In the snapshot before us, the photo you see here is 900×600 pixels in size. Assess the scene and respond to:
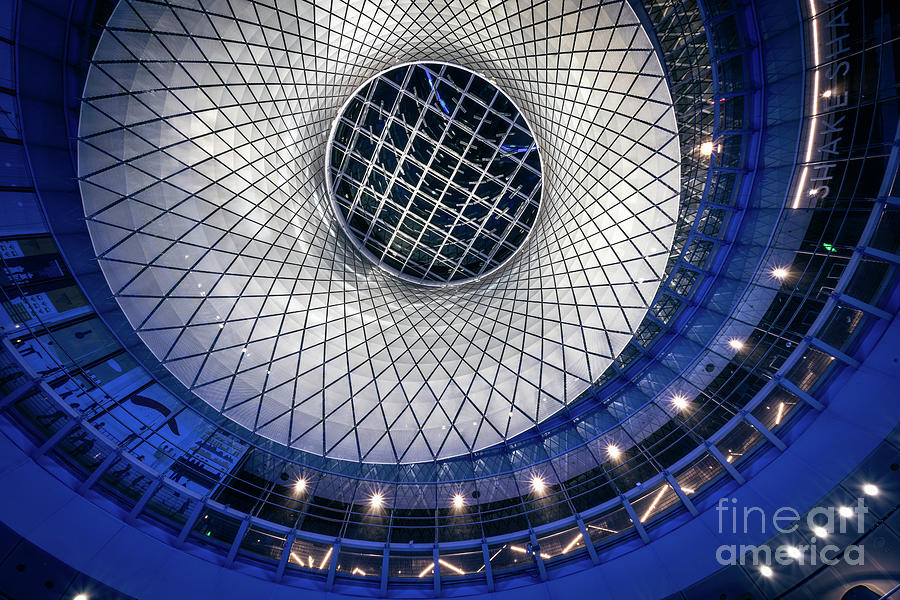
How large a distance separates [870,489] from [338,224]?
3108 centimetres

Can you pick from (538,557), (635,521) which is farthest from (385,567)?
(635,521)

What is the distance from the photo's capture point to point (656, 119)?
20.4 metres

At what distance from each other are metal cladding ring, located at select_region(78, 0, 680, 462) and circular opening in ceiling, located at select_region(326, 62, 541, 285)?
158 cm

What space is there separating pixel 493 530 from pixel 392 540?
602 cm

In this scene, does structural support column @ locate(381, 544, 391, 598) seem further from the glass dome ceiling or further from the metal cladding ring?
the metal cladding ring

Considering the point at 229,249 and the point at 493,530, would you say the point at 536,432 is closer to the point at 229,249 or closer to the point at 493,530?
the point at 493,530

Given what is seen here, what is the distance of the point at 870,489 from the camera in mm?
16797

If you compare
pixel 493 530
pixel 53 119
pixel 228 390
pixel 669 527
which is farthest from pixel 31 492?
pixel 669 527

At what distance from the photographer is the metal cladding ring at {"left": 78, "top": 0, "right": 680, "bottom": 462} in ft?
66.3

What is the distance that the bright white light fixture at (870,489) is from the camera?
16766 millimetres

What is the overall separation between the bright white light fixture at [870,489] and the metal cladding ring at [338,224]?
447 inches

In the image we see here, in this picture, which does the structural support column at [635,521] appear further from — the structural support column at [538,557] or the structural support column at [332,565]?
the structural support column at [332,565]

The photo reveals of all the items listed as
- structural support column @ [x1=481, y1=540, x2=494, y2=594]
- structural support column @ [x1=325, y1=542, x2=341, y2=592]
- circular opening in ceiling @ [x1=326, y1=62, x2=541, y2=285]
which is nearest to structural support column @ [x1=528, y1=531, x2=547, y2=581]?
structural support column @ [x1=481, y1=540, x2=494, y2=594]

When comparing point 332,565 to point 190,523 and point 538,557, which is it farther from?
point 538,557
